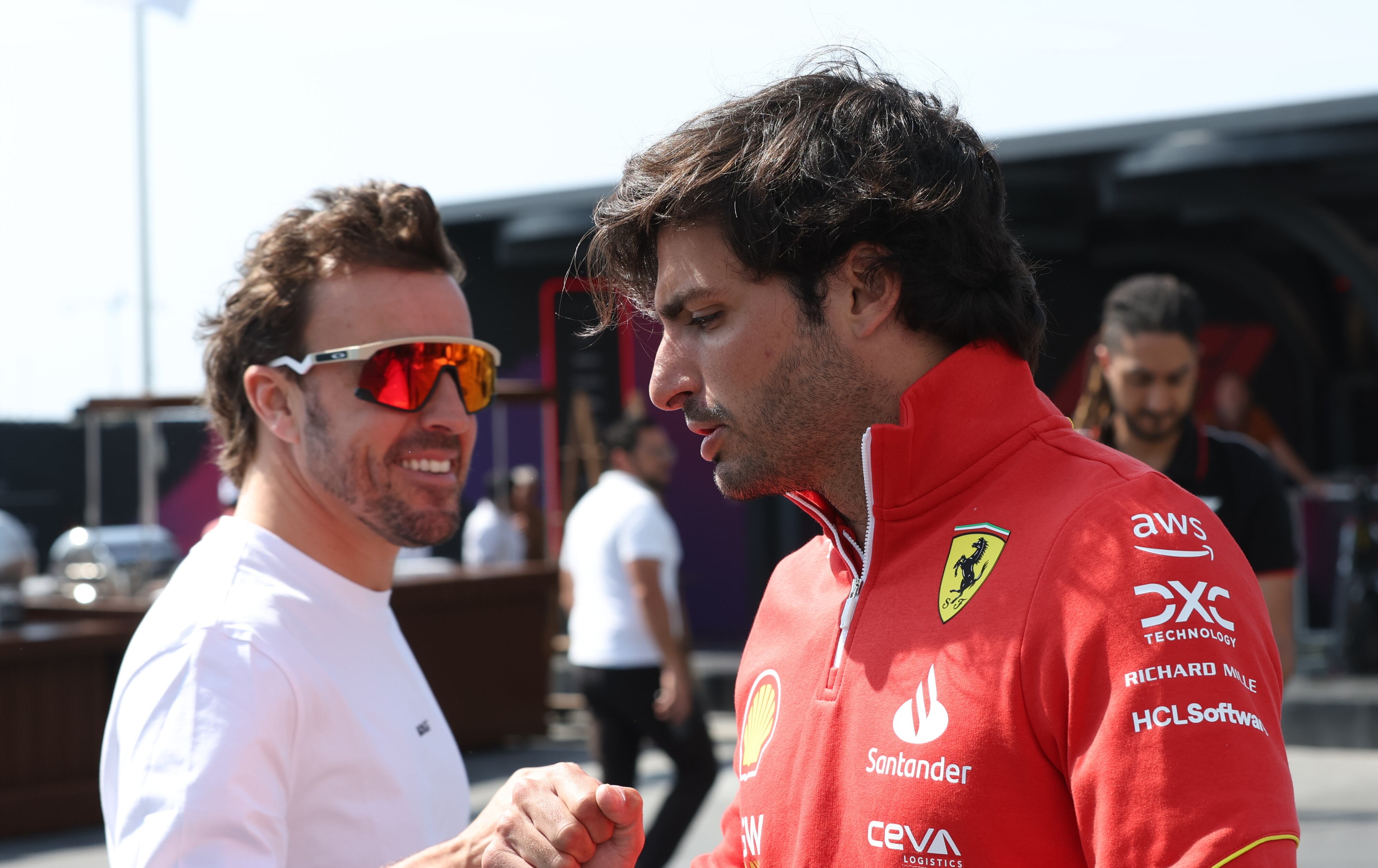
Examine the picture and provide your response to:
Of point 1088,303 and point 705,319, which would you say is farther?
point 1088,303

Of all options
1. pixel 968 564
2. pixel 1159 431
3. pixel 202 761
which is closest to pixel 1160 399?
pixel 1159 431

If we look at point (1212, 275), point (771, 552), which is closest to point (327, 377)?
point (771, 552)

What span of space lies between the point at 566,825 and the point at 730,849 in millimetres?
331

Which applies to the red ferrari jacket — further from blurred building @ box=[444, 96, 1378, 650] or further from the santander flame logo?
blurred building @ box=[444, 96, 1378, 650]

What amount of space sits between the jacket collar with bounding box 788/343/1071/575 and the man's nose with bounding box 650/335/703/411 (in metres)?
0.23

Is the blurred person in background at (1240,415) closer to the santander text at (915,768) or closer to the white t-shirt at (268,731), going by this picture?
the white t-shirt at (268,731)

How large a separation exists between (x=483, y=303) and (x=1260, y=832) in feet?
44.8

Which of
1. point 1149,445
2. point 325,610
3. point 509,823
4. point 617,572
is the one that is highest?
point 1149,445

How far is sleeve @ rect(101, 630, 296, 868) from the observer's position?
162 centimetres

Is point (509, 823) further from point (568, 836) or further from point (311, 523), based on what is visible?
point (311, 523)

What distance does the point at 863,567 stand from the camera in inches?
58.1

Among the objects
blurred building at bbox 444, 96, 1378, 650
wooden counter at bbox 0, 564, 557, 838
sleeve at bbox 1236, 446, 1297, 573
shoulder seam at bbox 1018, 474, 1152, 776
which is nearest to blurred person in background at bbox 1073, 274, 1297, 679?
sleeve at bbox 1236, 446, 1297, 573

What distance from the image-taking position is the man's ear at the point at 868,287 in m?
1.47

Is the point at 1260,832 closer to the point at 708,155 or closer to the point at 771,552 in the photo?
the point at 708,155
